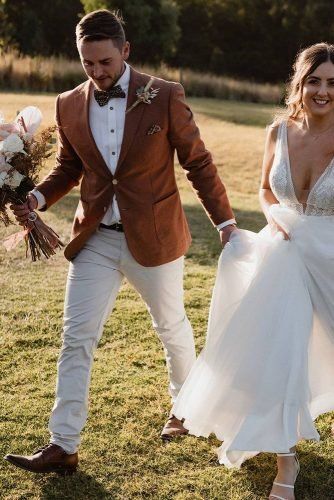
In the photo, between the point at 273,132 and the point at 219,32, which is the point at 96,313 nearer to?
the point at 273,132

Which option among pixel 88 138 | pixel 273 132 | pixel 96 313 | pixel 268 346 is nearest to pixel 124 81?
pixel 88 138

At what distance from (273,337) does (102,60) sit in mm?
1680

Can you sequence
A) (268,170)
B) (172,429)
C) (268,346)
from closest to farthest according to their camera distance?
(268,346)
(268,170)
(172,429)

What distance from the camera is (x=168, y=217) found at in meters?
4.27

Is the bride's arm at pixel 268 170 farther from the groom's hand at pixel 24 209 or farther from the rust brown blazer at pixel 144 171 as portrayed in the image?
the groom's hand at pixel 24 209

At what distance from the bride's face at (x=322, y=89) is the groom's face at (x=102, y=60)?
1036 mm

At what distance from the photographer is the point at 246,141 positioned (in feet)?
54.0

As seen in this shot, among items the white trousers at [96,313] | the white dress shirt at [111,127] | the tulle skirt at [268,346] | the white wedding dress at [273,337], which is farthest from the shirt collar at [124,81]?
the tulle skirt at [268,346]

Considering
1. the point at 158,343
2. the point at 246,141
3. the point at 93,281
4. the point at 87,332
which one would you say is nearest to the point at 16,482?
the point at 87,332

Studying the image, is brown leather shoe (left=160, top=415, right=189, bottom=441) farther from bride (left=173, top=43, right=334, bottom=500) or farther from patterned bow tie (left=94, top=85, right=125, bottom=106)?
patterned bow tie (left=94, top=85, right=125, bottom=106)

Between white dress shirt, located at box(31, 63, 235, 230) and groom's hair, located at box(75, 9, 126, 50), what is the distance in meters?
0.25

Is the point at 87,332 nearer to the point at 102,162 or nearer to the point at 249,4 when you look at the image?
the point at 102,162

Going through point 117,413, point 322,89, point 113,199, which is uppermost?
point 322,89

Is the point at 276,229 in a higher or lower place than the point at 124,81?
lower
